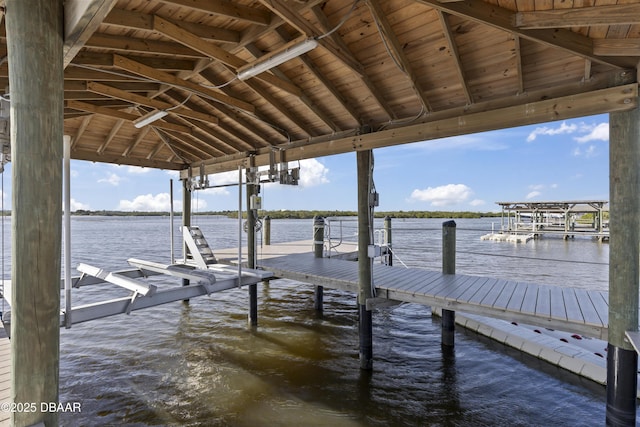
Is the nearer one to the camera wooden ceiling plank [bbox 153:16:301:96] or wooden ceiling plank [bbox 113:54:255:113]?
wooden ceiling plank [bbox 153:16:301:96]

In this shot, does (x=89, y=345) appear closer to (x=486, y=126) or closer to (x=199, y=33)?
(x=199, y=33)

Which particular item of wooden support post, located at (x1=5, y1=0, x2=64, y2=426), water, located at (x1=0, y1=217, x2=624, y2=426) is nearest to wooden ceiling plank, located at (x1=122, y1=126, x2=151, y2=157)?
water, located at (x1=0, y1=217, x2=624, y2=426)

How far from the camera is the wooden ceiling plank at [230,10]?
3006mm

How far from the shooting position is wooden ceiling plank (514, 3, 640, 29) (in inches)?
102

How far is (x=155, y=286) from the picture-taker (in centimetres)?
429

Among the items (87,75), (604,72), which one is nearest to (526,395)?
(604,72)

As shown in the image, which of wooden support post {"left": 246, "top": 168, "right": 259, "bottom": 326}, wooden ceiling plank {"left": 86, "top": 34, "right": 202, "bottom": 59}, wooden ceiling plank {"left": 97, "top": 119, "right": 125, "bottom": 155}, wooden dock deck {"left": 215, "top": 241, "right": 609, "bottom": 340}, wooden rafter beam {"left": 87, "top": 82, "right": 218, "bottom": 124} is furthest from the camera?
wooden support post {"left": 246, "top": 168, "right": 259, "bottom": 326}

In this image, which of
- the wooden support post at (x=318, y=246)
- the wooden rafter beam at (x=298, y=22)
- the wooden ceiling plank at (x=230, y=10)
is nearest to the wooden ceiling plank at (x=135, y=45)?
the wooden ceiling plank at (x=230, y=10)

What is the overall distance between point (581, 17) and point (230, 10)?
295 cm

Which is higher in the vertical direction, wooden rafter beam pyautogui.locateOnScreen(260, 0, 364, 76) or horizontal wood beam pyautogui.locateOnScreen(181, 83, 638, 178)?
wooden rafter beam pyautogui.locateOnScreen(260, 0, 364, 76)

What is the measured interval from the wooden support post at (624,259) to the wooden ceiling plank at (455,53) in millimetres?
1418

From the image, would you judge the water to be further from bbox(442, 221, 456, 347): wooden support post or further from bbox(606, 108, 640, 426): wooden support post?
bbox(606, 108, 640, 426): wooden support post

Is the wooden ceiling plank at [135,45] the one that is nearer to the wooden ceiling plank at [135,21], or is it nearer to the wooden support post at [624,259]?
the wooden ceiling plank at [135,21]

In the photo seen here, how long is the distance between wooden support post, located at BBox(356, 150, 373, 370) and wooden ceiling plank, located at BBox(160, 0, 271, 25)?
2533 millimetres
